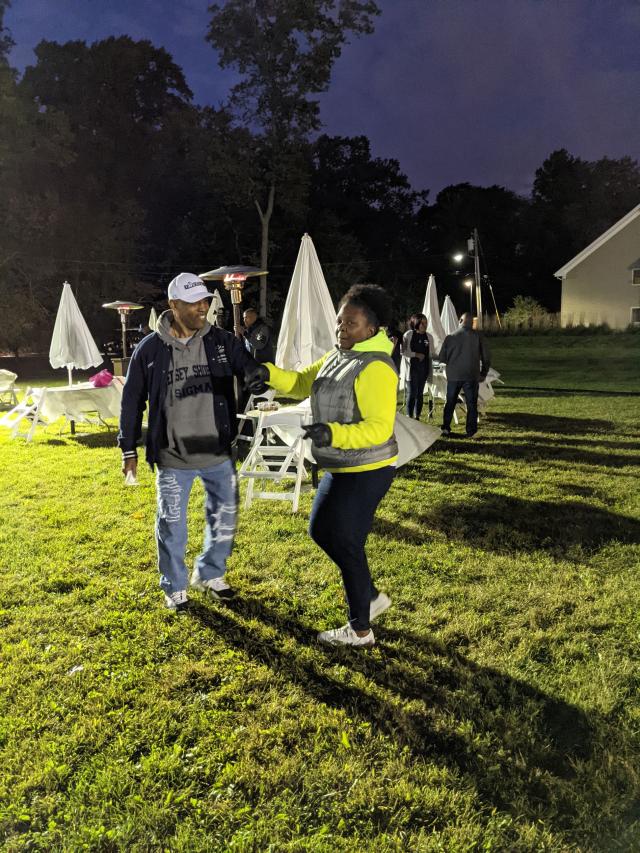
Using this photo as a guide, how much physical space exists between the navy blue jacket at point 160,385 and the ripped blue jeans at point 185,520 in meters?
0.16

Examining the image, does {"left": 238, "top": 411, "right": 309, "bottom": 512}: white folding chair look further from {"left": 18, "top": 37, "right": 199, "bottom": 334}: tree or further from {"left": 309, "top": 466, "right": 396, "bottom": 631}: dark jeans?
{"left": 18, "top": 37, "right": 199, "bottom": 334}: tree

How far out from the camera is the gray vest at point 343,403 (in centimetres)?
292

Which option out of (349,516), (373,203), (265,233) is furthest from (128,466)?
(373,203)

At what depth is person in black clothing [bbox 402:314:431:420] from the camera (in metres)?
10.2

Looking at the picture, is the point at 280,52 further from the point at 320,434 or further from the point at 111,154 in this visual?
the point at 320,434

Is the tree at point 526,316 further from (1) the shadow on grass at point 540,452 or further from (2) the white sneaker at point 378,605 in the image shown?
(2) the white sneaker at point 378,605

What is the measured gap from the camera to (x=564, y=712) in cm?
285

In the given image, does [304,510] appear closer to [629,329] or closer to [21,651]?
[21,651]

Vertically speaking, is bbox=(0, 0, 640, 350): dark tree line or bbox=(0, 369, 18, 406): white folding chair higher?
bbox=(0, 0, 640, 350): dark tree line

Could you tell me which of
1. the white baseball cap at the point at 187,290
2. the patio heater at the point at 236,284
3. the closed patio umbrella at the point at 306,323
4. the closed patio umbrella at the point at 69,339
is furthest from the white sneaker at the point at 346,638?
the closed patio umbrella at the point at 69,339

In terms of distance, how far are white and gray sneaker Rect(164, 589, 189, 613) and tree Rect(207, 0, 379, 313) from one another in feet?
99.8

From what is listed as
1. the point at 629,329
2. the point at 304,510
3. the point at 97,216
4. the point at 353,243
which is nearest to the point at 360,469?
the point at 304,510

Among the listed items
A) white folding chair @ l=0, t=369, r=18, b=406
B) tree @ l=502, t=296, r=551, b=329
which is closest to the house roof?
tree @ l=502, t=296, r=551, b=329

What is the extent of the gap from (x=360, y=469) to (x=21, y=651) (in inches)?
86.6
